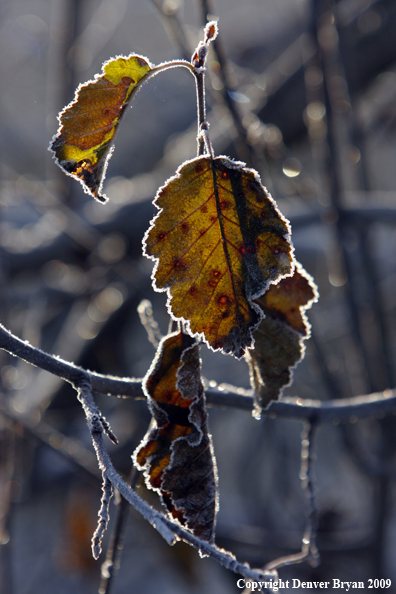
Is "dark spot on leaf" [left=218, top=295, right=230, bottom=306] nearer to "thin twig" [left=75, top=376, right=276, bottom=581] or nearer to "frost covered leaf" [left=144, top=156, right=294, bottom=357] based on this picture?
"frost covered leaf" [left=144, top=156, right=294, bottom=357]

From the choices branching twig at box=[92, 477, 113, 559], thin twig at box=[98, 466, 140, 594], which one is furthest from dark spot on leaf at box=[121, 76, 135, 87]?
thin twig at box=[98, 466, 140, 594]

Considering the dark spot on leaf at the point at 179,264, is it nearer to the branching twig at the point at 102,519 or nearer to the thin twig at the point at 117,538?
the branching twig at the point at 102,519

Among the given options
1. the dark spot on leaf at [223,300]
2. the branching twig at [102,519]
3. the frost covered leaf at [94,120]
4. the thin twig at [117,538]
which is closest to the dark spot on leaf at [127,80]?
the frost covered leaf at [94,120]

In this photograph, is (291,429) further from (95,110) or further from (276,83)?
(95,110)

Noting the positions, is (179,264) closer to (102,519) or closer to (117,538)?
(102,519)

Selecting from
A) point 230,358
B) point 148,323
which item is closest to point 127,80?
point 148,323

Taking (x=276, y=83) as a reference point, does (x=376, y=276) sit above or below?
below

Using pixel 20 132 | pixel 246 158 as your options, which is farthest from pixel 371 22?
pixel 20 132
